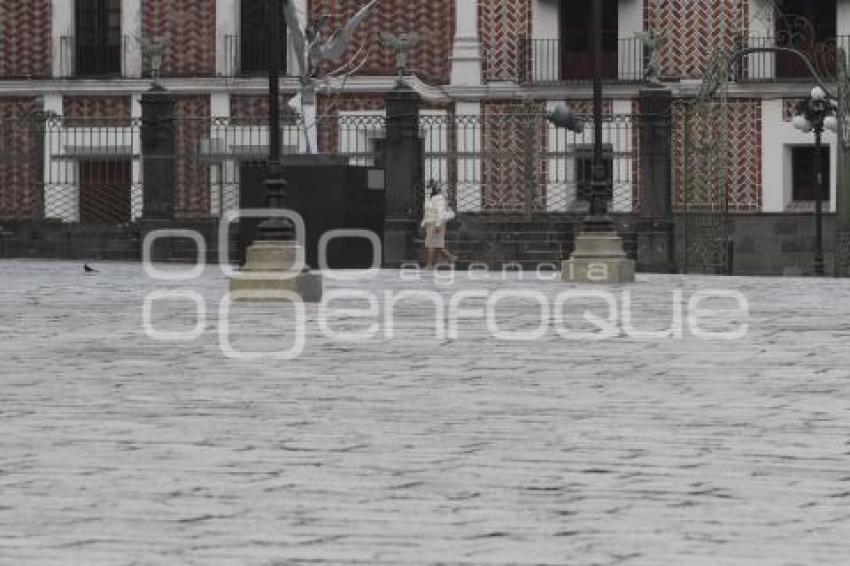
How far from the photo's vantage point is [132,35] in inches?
1636

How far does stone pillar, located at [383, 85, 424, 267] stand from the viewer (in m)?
31.7

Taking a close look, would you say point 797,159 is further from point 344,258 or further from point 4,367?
point 4,367

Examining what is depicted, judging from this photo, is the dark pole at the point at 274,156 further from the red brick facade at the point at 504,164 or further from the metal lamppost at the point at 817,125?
the metal lamppost at the point at 817,125

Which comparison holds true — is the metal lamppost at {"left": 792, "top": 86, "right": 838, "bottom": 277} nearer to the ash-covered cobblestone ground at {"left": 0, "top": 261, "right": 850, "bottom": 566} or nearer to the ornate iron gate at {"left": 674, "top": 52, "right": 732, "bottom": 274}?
the ornate iron gate at {"left": 674, "top": 52, "right": 732, "bottom": 274}

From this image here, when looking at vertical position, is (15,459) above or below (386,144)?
below

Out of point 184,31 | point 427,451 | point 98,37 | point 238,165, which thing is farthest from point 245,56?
point 427,451

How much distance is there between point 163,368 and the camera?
11.9m

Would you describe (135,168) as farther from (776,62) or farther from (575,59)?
(776,62)

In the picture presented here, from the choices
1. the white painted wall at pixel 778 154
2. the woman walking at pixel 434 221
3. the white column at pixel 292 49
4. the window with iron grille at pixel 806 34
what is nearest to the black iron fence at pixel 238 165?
the white column at pixel 292 49

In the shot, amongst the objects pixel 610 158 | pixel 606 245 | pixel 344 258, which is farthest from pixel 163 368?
pixel 610 158

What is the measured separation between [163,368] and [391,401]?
245 cm

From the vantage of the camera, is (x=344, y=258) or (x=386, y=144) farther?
(x=386, y=144)

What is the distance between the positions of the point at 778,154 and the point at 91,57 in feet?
48.6

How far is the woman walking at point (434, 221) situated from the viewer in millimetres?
30538
